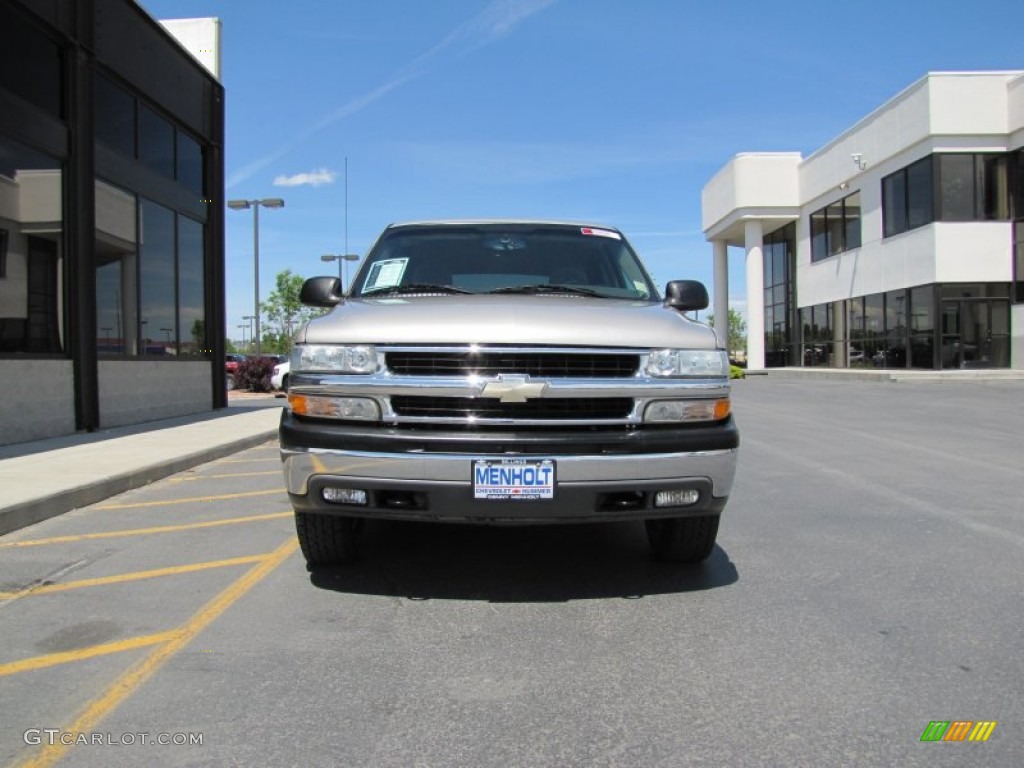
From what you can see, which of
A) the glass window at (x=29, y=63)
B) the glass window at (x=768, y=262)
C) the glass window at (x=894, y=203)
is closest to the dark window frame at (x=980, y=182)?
the glass window at (x=894, y=203)

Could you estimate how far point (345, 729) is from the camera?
274 cm

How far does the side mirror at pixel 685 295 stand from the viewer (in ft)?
16.0

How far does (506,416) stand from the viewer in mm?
3768

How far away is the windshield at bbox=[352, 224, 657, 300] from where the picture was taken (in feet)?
16.7

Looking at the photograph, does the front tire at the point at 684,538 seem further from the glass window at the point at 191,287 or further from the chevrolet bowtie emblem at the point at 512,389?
the glass window at the point at 191,287

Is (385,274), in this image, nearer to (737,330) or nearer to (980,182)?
(980,182)

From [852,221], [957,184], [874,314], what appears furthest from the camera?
[852,221]

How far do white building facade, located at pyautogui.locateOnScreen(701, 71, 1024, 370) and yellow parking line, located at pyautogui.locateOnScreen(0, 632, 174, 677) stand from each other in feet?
87.1

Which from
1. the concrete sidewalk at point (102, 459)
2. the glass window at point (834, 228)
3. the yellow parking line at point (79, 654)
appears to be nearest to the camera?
the yellow parking line at point (79, 654)

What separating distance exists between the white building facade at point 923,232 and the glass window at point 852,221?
0.16 feet

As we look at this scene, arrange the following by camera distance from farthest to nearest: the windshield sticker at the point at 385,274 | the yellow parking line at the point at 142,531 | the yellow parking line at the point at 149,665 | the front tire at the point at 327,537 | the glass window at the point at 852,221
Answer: the glass window at the point at 852,221 < the yellow parking line at the point at 142,531 < the windshield sticker at the point at 385,274 < the front tire at the point at 327,537 < the yellow parking line at the point at 149,665

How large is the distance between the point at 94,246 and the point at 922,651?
11222mm

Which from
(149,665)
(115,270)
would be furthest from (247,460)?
(149,665)

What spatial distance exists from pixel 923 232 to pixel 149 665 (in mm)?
27502
